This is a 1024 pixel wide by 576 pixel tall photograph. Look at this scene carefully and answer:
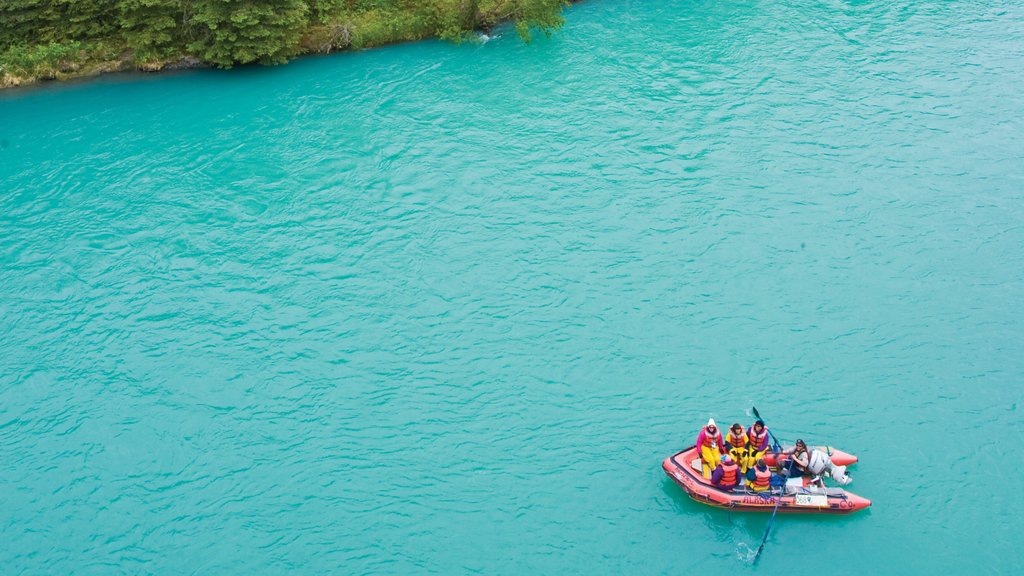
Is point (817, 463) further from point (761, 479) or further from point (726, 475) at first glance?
point (726, 475)

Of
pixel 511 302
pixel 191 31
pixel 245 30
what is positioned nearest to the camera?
pixel 511 302

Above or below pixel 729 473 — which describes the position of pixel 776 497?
below

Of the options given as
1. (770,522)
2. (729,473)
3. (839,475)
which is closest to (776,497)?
(770,522)

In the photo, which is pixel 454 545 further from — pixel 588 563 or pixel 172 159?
pixel 172 159

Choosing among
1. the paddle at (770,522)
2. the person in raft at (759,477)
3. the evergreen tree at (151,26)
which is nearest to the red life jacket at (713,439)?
the person in raft at (759,477)

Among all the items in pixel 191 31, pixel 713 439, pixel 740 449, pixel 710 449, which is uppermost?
pixel 191 31

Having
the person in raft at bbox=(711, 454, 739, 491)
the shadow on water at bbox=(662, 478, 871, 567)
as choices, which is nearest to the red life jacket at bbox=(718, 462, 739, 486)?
the person in raft at bbox=(711, 454, 739, 491)

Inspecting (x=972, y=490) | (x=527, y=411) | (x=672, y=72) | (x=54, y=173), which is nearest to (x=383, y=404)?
(x=527, y=411)
